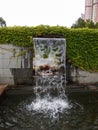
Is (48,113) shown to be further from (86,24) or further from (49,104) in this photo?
(86,24)

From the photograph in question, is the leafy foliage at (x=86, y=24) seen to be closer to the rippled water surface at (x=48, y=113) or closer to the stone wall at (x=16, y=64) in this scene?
the stone wall at (x=16, y=64)

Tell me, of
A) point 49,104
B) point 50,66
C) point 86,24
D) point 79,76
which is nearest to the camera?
point 49,104

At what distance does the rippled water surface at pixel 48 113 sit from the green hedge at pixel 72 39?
5.25 ft

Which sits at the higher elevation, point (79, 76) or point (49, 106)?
point (79, 76)

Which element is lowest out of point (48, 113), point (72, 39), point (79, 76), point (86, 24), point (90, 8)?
point (48, 113)

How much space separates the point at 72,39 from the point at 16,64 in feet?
7.78

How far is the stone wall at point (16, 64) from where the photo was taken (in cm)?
991

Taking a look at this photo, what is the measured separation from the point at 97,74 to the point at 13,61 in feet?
11.0

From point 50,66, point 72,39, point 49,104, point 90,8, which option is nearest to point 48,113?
point 49,104

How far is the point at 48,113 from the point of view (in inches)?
293

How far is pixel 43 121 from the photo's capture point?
269 inches

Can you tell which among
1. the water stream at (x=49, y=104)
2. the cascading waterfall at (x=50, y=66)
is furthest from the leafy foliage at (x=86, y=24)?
the water stream at (x=49, y=104)

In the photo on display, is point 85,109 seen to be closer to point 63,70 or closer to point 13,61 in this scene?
point 63,70

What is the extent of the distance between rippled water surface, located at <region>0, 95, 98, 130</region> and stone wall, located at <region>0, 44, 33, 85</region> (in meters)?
0.95
